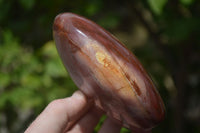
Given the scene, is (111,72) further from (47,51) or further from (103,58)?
(47,51)

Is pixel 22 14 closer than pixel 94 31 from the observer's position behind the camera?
No

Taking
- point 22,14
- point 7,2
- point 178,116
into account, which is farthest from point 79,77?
point 178,116

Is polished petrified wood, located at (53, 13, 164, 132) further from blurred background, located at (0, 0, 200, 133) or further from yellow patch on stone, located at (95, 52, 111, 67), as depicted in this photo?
blurred background, located at (0, 0, 200, 133)

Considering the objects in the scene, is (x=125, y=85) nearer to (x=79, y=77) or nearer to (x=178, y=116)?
(x=79, y=77)

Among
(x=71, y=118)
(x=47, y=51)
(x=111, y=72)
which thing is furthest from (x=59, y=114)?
(x=47, y=51)

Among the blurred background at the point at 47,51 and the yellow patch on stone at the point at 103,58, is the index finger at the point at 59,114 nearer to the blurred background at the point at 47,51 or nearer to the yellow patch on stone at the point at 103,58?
the yellow patch on stone at the point at 103,58

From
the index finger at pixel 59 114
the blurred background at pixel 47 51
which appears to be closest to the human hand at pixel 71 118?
the index finger at pixel 59 114
